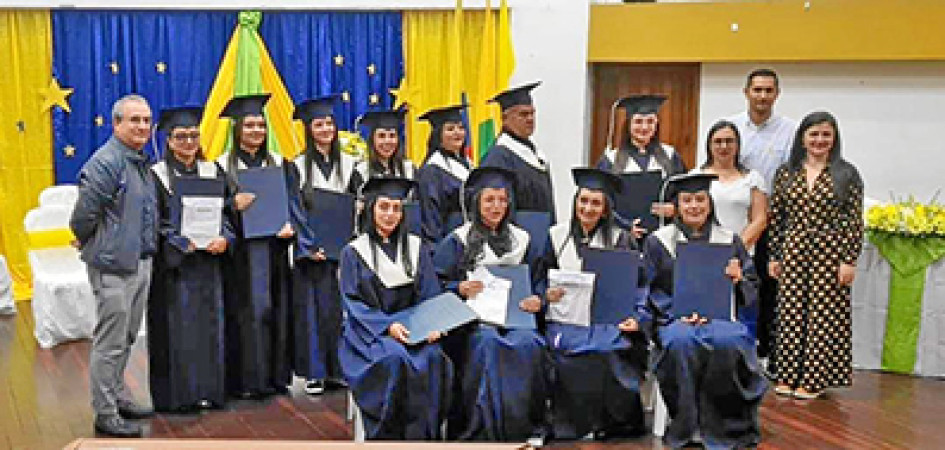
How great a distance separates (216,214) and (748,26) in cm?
448

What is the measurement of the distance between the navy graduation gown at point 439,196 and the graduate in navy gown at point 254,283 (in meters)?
0.71

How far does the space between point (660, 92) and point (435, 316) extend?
14.9 ft

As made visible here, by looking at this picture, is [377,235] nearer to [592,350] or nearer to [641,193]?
[592,350]

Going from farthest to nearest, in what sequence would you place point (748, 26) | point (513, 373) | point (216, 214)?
point (748, 26), point (216, 214), point (513, 373)

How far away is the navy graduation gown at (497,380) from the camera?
192 inches

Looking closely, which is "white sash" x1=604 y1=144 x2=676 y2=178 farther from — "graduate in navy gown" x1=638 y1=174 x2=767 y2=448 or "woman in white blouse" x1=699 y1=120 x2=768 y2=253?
"graduate in navy gown" x1=638 y1=174 x2=767 y2=448

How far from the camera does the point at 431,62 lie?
8.86 m

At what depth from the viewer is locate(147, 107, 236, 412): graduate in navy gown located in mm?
5348

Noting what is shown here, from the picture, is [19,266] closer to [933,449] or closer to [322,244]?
[322,244]

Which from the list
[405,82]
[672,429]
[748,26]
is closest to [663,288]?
[672,429]

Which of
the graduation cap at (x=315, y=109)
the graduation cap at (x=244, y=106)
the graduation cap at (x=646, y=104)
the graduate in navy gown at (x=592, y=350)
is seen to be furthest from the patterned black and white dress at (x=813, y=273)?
the graduation cap at (x=244, y=106)

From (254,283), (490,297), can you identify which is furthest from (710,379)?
(254,283)

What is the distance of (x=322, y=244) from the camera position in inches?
227

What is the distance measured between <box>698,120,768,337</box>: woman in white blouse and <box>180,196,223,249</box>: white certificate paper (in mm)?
2639
